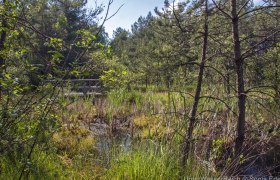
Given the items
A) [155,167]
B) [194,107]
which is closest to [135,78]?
[194,107]

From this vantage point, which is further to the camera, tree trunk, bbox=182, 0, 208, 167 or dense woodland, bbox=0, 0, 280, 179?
tree trunk, bbox=182, 0, 208, 167

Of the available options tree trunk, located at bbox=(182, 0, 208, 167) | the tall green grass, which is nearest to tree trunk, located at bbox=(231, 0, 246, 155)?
tree trunk, located at bbox=(182, 0, 208, 167)

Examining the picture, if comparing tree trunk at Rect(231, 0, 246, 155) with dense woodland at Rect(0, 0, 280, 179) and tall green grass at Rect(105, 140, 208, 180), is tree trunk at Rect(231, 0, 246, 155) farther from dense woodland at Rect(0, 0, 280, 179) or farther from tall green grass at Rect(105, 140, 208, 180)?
tall green grass at Rect(105, 140, 208, 180)

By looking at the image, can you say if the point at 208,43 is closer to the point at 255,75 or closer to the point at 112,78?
the point at 255,75

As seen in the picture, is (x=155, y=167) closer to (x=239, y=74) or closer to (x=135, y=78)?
(x=135, y=78)

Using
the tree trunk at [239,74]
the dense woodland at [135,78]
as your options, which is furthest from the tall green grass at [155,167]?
the tree trunk at [239,74]

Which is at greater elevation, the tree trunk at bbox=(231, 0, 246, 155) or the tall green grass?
the tree trunk at bbox=(231, 0, 246, 155)

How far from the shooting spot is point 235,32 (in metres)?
2.12

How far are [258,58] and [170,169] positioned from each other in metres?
1.30

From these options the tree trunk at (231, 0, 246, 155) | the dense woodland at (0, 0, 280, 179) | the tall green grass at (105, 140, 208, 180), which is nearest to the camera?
the dense woodland at (0, 0, 280, 179)

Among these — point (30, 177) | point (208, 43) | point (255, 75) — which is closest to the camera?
point (30, 177)

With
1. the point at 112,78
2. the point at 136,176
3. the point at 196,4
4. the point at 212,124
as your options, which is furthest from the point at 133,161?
the point at 196,4

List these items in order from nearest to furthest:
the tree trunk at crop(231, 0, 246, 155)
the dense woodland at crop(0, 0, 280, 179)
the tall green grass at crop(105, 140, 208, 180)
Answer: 1. the dense woodland at crop(0, 0, 280, 179)
2. the tree trunk at crop(231, 0, 246, 155)
3. the tall green grass at crop(105, 140, 208, 180)

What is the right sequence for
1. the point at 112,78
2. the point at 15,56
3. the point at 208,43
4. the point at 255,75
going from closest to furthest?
the point at 15,56 < the point at 112,78 < the point at 208,43 < the point at 255,75
